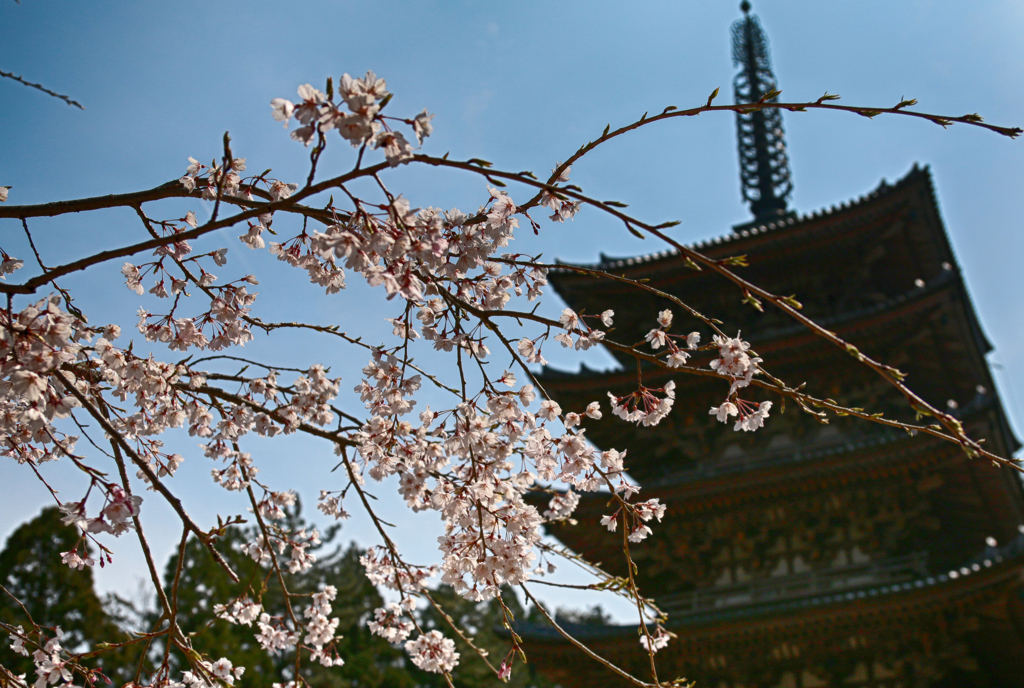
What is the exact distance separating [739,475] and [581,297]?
3679mm

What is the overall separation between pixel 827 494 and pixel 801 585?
108cm

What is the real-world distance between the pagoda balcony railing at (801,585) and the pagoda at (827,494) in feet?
0.08

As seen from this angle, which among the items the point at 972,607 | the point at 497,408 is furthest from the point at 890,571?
the point at 497,408

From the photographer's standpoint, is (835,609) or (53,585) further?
(53,585)

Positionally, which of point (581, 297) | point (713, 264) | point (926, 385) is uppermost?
point (581, 297)

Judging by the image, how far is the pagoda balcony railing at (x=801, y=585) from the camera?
308 inches

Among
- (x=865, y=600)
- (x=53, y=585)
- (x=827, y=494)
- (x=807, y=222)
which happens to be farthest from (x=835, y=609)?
(x=53, y=585)

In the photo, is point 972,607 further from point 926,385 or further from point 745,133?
point 745,133

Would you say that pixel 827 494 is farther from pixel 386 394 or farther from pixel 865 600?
pixel 386 394

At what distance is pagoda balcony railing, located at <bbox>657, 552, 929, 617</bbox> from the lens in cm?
782

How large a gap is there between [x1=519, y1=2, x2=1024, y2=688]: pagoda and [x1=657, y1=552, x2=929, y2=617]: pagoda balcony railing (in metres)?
0.02

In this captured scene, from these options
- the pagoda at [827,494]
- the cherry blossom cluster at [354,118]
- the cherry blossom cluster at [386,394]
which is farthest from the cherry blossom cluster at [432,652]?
the pagoda at [827,494]

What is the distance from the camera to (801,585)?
8.26 m

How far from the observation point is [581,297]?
36.3 ft
